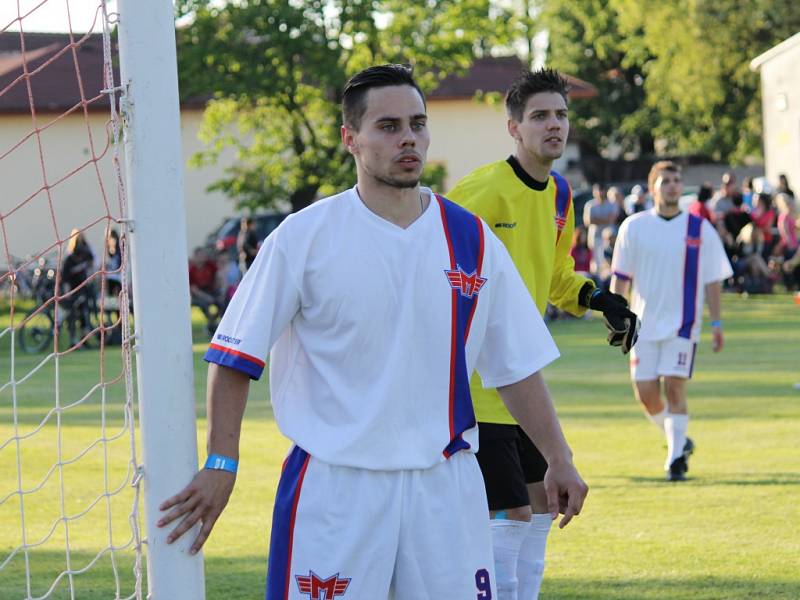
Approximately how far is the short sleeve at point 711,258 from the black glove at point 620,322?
14.3 ft

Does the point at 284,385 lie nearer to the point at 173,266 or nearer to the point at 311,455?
the point at 311,455

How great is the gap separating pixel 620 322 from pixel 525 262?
1.50 ft

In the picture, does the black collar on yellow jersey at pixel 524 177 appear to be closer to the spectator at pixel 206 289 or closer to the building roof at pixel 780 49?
the spectator at pixel 206 289

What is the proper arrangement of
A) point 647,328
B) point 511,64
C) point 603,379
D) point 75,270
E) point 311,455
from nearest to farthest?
point 311,455 < point 647,328 < point 603,379 < point 75,270 < point 511,64

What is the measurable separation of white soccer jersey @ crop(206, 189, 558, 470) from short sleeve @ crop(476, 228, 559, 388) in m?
0.14

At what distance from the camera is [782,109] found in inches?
1403

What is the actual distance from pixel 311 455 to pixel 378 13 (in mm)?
24539

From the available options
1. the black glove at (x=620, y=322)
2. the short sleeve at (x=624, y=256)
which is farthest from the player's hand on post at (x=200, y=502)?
the short sleeve at (x=624, y=256)

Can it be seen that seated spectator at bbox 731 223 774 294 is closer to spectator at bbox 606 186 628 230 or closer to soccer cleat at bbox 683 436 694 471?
spectator at bbox 606 186 628 230

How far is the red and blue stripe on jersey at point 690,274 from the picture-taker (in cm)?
977

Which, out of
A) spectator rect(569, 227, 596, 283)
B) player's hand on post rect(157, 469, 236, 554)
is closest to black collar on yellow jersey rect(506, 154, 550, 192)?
player's hand on post rect(157, 469, 236, 554)

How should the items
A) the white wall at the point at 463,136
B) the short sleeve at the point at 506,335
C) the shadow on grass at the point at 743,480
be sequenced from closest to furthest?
the short sleeve at the point at 506,335
the shadow on grass at the point at 743,480
the white wall at the point at 463,136

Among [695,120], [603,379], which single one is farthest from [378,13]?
[695,120]

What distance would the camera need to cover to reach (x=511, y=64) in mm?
48219
